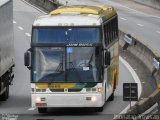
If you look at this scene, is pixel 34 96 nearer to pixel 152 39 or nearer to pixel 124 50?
pixel 124 50

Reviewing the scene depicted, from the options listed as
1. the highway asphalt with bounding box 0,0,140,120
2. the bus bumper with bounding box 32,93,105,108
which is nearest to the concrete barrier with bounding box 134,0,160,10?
the highway asphalt with bounding box 0,0,140,120

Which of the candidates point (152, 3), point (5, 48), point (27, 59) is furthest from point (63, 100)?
point (152, 3)

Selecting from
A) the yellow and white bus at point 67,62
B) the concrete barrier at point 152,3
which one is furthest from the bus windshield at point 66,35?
the concrete barrier at point 152,3

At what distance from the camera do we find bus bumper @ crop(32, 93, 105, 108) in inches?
890

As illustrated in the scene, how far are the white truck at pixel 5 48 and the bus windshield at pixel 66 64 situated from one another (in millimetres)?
2453

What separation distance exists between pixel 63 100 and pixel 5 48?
4.48m

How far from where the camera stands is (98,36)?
23156 millimetres

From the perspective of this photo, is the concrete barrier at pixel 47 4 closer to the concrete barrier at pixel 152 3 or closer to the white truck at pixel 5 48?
the concrete barrier at pixel 152 3

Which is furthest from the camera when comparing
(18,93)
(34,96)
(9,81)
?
(18,93)

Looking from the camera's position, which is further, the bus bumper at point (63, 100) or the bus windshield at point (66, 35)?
the bus windshield at point (66, 35)

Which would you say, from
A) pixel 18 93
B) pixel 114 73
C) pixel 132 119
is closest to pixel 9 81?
pixel 18 93

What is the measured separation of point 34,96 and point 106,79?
2711mm

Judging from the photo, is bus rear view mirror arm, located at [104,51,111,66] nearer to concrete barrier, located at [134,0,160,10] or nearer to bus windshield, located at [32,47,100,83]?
bus windshield, located at [32,47,100,83]

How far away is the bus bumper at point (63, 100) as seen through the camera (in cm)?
2259
